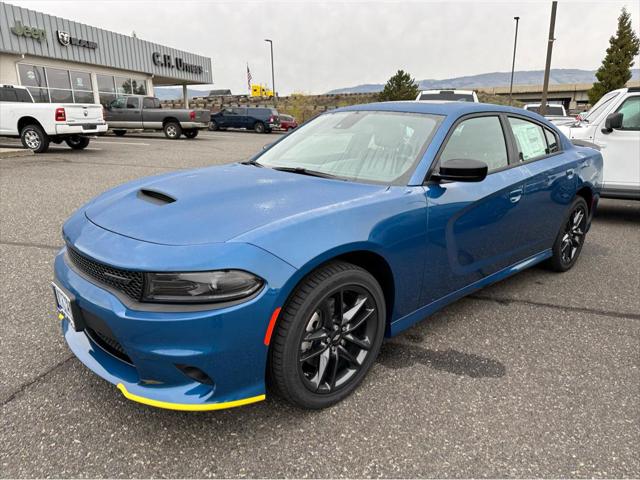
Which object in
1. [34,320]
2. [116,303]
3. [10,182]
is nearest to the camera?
[116,303]

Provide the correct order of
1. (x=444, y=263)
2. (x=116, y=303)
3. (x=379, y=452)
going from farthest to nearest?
1. (x=444, y=263)
2. (x=379, y=452)
3. (x=116, y=303)

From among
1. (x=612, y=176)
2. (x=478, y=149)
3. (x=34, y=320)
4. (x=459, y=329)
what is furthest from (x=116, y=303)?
(x=612, y=176)

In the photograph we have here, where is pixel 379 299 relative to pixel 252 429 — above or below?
above

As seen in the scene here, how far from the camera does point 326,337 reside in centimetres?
222

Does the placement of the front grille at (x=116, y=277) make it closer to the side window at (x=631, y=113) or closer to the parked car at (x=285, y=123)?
the side window at (x=631, y=113)

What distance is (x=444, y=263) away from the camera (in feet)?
9.01

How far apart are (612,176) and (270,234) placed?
6112 mm

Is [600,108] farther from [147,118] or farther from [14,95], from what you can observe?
[147,118]

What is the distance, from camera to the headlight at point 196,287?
1821 mm

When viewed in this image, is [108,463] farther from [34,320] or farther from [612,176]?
[612,176]

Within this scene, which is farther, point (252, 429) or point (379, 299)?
point (379, 299)

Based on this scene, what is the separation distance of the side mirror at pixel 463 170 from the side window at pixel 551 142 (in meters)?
1.72

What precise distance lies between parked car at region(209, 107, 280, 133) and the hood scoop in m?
25.7

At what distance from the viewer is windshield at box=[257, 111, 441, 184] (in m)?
2.78
